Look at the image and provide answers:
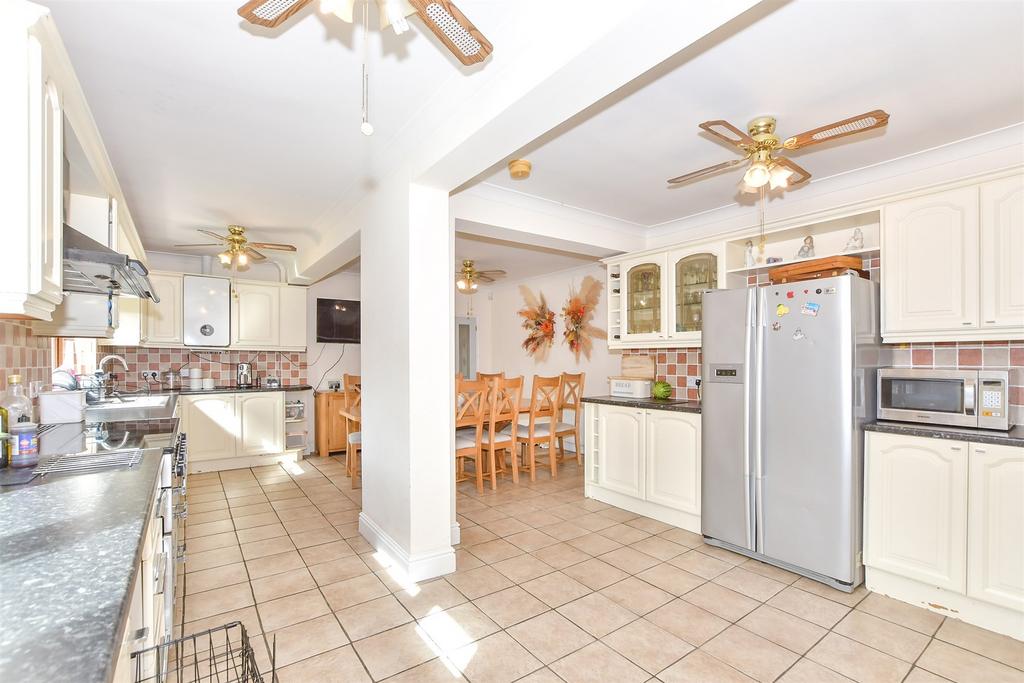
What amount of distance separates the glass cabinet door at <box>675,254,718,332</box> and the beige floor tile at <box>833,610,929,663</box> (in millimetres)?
1903

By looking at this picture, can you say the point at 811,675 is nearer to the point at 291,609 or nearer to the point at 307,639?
the point at 307,639

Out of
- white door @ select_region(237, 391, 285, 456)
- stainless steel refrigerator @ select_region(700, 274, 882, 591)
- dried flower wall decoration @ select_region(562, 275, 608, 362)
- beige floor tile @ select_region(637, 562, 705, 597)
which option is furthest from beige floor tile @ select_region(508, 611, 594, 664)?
white door @ select_region(237, 391, 285, 456)

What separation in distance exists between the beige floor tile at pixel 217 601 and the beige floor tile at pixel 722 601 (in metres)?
2.20

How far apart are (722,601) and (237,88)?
323cm

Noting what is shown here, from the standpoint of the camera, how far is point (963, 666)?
6.19 feet

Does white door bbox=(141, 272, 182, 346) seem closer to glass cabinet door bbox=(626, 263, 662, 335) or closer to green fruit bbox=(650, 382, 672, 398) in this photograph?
glass cabinet door bbox=(626, 263, 662, 335)

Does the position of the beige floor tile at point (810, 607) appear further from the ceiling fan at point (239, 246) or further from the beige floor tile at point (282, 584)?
the ceiling fan at point (239, 246)

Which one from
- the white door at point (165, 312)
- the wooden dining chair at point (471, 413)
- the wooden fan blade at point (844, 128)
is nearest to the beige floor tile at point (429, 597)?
the wooden dining chair at point (471, 413)

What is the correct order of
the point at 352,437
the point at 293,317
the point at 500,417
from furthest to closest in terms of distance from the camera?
the point at 293,317 → the point at 500,417 → the point at 352,437

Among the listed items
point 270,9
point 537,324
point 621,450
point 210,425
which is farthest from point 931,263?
point 210,425

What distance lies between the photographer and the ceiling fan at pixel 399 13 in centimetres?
117

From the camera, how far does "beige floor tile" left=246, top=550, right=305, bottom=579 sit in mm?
2682

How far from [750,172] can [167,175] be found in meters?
3.35

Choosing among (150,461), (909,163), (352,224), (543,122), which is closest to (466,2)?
(543,122)
